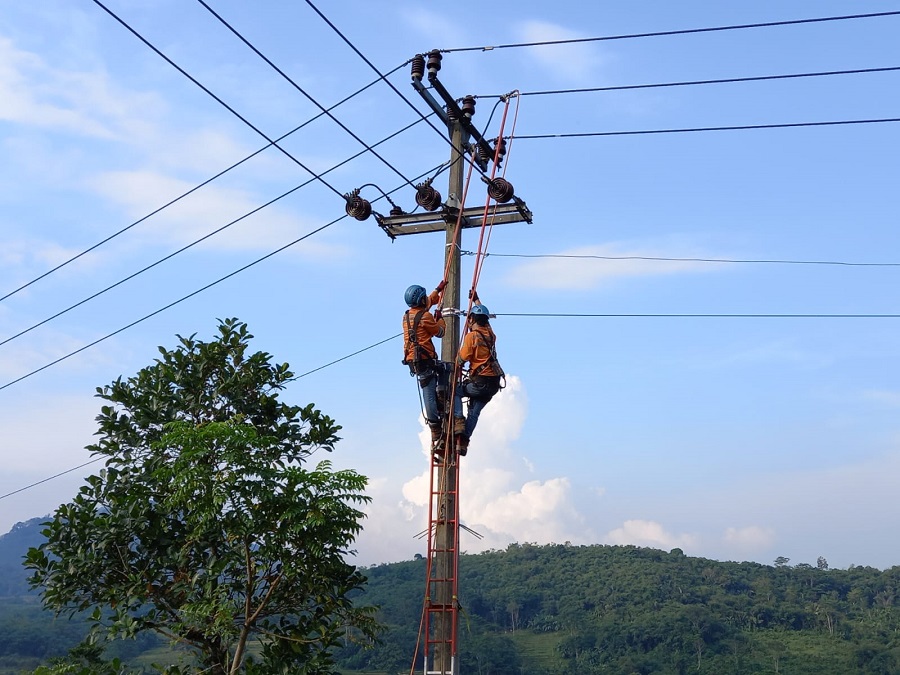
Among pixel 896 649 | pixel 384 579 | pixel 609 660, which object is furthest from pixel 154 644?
pixel 896 649

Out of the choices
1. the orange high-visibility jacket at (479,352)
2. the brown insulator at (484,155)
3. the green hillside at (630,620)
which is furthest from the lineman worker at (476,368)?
the green hillside at (630,620)

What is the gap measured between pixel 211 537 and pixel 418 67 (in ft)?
19.7

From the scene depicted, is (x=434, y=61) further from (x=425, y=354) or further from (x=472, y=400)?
(x=472, y=400)

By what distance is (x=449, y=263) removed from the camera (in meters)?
10.8

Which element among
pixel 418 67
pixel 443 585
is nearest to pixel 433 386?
pixel 443 585

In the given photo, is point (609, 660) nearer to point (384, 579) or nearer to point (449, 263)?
point (384, 579)

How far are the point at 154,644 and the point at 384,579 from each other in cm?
2771

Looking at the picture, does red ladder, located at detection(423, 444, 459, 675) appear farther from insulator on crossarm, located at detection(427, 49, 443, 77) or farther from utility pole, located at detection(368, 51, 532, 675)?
insulator on crossarm, located at detection(427, 49, 443, 77)

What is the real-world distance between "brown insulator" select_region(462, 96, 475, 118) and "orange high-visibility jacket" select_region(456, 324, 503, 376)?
267 cm

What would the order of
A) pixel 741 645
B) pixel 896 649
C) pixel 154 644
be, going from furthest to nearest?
1. pixel 154 644
2. pixel 741 645
3. pixel 896 649

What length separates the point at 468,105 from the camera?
37.1ft

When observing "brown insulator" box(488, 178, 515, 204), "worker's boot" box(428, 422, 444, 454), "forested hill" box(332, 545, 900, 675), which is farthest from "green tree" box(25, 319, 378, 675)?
"forested hill" box(332, 545, 900, 675)

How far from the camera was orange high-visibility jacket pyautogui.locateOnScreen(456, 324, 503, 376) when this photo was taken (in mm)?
10414

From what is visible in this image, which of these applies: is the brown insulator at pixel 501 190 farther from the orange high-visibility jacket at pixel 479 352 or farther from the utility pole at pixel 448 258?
the orange high-visibility jacket at pixel 479 352
